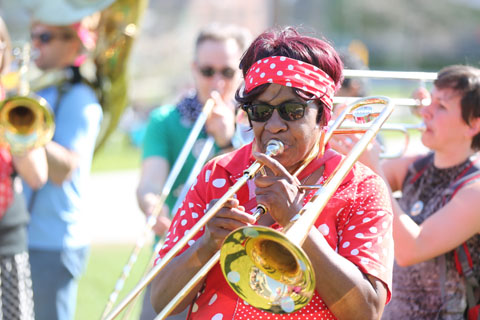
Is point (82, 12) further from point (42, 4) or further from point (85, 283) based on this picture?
point (85, 283)

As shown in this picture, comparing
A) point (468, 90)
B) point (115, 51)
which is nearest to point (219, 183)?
point (468, 90)

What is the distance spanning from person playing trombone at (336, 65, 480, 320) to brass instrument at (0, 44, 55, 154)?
173 cm

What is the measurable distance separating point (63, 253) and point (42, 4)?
1741 millimetres

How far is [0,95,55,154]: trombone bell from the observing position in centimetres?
379

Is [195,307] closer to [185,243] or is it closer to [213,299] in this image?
[213,299]

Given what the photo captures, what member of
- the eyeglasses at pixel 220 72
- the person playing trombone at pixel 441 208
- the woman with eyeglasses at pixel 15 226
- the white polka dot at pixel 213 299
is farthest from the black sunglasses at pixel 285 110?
the woman with eyeglasses at pixel 15 226

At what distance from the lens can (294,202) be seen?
83.4 inches

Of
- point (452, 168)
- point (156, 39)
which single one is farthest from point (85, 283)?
point (156, 39)

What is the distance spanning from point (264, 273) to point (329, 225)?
305 millimetres

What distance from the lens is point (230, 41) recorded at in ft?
13.7

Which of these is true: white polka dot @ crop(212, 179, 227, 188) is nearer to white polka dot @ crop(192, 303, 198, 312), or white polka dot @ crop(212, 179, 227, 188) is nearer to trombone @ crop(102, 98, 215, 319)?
white polka dot @ crop(192, 303, 198, 312)

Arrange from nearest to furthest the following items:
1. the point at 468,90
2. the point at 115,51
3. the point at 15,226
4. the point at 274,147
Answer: the point at 274,147
the point at 468,90
the point at 15,226
the point at 115,51

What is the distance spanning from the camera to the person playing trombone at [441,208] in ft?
10.5

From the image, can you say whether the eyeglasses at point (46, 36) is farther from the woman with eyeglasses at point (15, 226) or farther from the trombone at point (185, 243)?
the trombone at point (185, 243)
